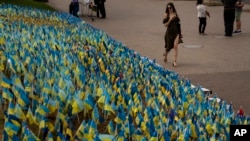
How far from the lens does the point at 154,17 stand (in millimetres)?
30984

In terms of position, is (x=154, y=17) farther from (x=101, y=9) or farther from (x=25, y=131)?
(x=25, y=131)

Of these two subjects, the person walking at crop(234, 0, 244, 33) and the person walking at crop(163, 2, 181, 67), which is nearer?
the person walking at crop(163, 2, 181, 67)

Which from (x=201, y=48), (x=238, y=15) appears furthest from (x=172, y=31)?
(x=238, y=15)

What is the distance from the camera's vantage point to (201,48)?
60.2 ft

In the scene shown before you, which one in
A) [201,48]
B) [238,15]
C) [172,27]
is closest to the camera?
[172,27]

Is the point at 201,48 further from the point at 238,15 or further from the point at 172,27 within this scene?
the point at 238,15

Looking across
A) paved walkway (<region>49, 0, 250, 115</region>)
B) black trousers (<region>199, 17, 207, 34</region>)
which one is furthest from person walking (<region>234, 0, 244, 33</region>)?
black trousers (<region>199, 17, 207, 34</region>)

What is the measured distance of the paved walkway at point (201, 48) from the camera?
12244 mm

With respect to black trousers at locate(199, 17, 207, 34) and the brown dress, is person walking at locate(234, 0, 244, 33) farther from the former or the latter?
the brown dress

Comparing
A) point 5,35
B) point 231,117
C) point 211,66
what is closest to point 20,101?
point 231,117

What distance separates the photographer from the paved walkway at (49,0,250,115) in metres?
12.2

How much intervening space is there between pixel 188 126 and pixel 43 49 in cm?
494

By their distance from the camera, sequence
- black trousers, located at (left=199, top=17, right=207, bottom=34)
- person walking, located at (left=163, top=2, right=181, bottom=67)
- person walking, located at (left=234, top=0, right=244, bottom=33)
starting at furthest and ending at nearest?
person walking, located at (left=234, top=0, right=244, bottom=33), black trousers, located at (left=199, top=17, right=207, bottom=34), person walking, located at (left=163, top=2, right=181, bottom=67)

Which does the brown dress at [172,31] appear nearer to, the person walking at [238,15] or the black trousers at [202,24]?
the black trousers at [202,24]
